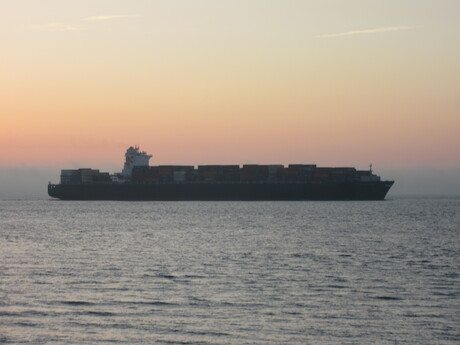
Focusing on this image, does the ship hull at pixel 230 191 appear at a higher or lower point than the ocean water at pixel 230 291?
higher

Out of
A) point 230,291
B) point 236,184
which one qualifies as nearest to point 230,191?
point 236,184

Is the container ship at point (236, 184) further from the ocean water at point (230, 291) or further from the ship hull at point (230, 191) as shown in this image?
the ocean water at point (230, 291)

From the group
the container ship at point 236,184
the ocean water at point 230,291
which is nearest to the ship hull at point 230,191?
the container ship at point 236,184

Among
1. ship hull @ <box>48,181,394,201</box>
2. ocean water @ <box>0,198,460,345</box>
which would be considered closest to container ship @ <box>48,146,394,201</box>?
ship hull @ <box>48,181,394,201</box>

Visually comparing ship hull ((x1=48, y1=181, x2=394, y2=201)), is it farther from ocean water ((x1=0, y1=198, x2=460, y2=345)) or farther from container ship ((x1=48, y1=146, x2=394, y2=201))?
ocean water ((x1=0, y1=198, x2=460, y2=345))

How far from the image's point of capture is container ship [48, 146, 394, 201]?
142 meters

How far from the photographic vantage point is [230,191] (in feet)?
479

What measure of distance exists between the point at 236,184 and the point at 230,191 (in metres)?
1.81

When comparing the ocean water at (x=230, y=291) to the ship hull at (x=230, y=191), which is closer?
the ocean water at (x=230, y=291)

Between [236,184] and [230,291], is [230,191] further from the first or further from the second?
[230,291]

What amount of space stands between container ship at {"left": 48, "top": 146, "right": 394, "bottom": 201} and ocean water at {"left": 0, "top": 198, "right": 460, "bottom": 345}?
86797 mm

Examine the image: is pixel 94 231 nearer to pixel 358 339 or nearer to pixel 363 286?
pixel 363 286

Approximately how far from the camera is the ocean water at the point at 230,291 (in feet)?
71.8

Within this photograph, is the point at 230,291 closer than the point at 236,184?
Yes
